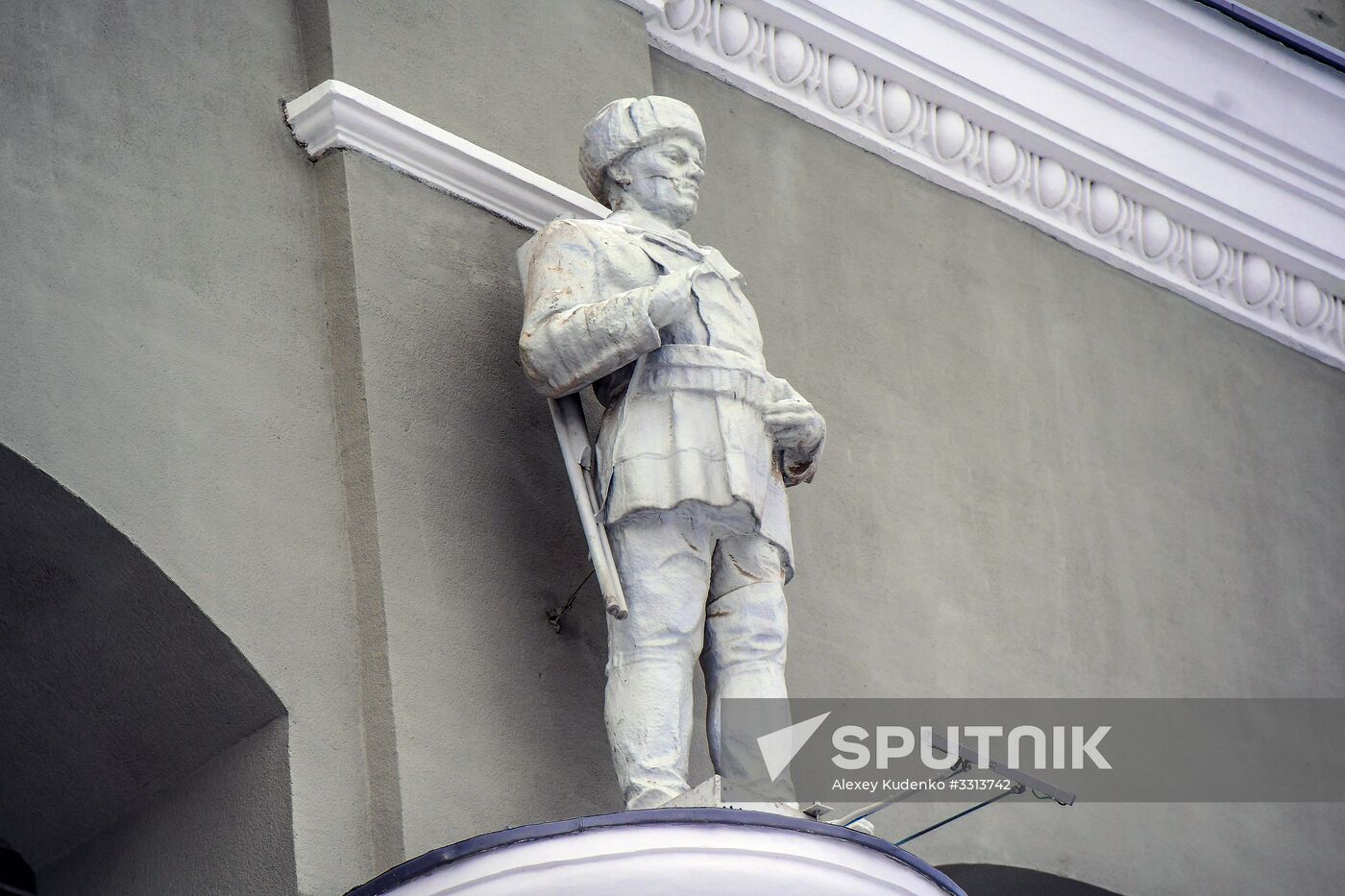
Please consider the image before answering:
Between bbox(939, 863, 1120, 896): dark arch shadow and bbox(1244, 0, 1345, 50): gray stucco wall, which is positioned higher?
bbox(1244, 0, 1345, 50): gray stucco wall

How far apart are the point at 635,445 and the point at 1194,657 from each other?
2242 mm

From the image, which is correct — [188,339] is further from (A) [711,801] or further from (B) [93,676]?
(A) [711,801]

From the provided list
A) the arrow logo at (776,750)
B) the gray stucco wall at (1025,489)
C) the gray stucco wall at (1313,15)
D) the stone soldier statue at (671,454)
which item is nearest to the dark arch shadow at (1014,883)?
the gray stucco wall at (1025,489)

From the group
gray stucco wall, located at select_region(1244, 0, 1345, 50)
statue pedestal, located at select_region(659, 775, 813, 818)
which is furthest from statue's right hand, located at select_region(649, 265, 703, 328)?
gray stucco wall, located at select_region(1244, 0, 1345, 50)

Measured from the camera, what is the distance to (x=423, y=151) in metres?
4.85

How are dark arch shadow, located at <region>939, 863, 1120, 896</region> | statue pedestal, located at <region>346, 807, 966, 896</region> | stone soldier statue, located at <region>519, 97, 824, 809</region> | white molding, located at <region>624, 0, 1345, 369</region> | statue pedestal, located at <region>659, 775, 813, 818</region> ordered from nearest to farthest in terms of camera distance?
statue pedestal, located at <region>346, 807, 966, 896</region> → statue pedestal, located at <region>659, 775, 813, 818</region> → stone soldier statue, located at <region>519, 97, 824, 809</region> → dark arch shadow, located at <region>939, 863, 1120, 896</region> → white molding, located at <region>624, 0, 1345, 369</region>

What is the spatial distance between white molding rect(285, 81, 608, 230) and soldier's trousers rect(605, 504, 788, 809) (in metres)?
0.82

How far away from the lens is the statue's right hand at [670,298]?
14.2 feet

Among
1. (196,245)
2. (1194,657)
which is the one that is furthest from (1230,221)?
(196,245)

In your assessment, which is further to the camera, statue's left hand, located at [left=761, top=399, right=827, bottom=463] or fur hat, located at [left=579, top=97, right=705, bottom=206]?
fur hat, located at [left=579, top=97, right=705, bottom=206]

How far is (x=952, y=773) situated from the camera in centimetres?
445

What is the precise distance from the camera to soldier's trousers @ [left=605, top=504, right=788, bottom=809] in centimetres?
428

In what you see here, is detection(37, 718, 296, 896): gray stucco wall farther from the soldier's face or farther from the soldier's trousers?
the soldier's face

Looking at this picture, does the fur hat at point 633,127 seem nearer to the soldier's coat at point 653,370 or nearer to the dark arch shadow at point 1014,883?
the soldier's coat at point 653,370
